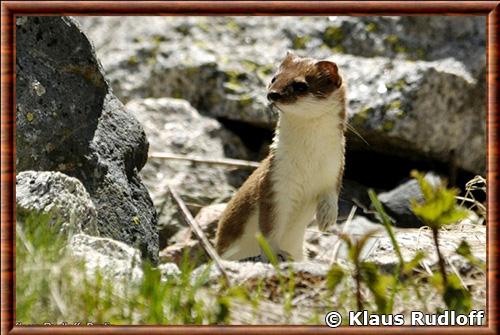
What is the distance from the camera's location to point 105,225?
4012 millimetres

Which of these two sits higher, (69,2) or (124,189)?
(69,2)

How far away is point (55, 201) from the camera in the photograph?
345 cm

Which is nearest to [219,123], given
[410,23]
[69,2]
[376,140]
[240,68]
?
[240,68]

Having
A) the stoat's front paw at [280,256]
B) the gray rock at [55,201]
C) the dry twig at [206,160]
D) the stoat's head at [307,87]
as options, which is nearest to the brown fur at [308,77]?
the stoat's head at [307,87]

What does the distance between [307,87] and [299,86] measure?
0.17ft

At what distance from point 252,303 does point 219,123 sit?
13.6 ft

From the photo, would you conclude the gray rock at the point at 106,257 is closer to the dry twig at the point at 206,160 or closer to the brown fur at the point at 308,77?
the brown fur at the point at 308,77

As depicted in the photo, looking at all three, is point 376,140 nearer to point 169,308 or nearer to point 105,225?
point 105,225

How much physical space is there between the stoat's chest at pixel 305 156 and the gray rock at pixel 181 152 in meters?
1.60

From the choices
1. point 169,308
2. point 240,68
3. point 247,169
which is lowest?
point 169,308

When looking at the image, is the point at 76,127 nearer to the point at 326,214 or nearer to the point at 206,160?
the point at 326,214

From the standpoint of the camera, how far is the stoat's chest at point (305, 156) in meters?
4.77

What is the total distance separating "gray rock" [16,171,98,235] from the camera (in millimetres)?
3404

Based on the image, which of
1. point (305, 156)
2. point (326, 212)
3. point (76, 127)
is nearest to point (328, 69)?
point (305, 156)
